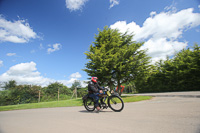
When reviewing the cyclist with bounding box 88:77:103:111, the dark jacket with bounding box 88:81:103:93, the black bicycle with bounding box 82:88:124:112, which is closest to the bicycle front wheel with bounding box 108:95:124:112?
the black bicycle with bounding box 82:88:124:112

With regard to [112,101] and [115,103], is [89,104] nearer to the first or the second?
[112,101]

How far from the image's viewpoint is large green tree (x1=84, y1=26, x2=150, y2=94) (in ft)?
42.3

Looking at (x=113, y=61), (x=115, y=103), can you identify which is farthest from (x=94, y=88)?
(x=113, y=61)

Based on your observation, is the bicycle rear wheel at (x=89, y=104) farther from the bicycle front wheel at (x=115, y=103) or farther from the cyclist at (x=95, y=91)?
the bicycle front wheel at (x=115, y=103)

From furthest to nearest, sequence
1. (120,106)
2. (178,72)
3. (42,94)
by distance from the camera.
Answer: (178,72) → (42,94) → (120,106)

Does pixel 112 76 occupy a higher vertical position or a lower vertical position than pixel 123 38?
lower

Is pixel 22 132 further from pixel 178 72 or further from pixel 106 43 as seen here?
pixel 178 72

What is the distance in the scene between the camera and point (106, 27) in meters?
16.3

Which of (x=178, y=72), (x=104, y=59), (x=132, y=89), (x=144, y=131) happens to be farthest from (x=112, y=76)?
(x=132, y=89)

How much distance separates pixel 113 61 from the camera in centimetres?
1304

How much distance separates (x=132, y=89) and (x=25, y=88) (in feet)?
86.3

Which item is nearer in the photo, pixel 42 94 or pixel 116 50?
pixel 116 50

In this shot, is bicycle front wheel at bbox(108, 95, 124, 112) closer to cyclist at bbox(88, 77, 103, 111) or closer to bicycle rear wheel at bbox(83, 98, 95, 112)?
cyclist at bbox(88, 77, 103, 111)

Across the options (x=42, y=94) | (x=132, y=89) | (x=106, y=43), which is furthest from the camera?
(x=132, y=89)
